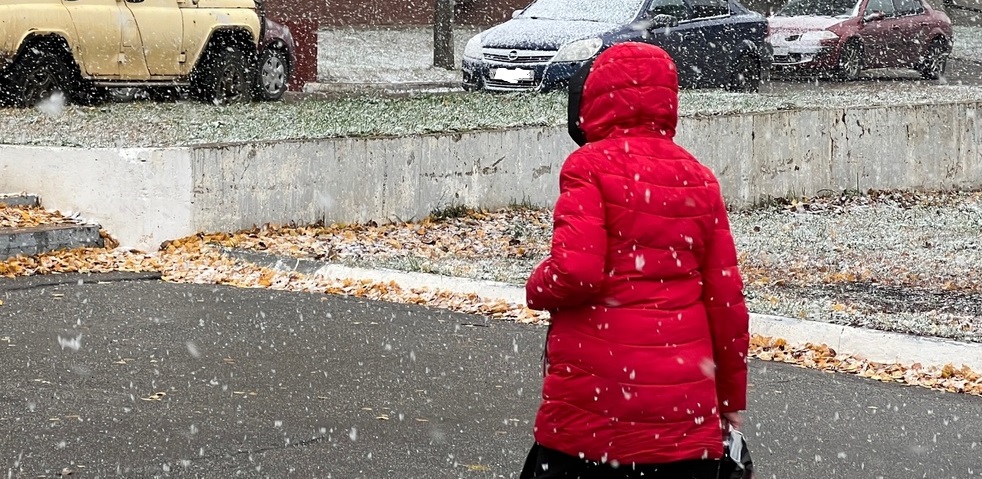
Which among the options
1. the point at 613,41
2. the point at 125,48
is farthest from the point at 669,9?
the point at 125,48

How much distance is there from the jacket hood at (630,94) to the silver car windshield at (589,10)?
14.7 m

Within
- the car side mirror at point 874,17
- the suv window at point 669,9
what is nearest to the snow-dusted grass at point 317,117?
the suv window at point 669,9

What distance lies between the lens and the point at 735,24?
19266 mm

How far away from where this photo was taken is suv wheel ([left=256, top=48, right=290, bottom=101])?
679 inches

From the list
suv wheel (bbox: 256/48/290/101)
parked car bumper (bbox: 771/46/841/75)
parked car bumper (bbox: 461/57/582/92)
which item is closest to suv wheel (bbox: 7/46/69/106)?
suv wheel (bbox: 256/48/290/101)

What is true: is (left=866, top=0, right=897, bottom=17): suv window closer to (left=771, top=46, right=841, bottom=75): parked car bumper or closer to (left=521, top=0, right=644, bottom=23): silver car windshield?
(left=771, top=46, right=841, bottom=75): parked car bumper

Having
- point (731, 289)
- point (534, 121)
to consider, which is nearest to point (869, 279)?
point (534, 121)

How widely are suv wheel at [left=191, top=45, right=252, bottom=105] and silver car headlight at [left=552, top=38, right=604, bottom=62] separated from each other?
129 inches

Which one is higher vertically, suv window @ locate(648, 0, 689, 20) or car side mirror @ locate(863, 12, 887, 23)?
suv window @ locate(648, 0, 689, 20)

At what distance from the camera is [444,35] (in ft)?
Answer: 82.7

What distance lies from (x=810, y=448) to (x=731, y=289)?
267 centimetres

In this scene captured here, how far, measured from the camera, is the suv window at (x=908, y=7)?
84.5ft

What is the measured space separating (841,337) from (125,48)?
9503 mm

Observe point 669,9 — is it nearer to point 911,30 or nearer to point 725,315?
point 911,30
